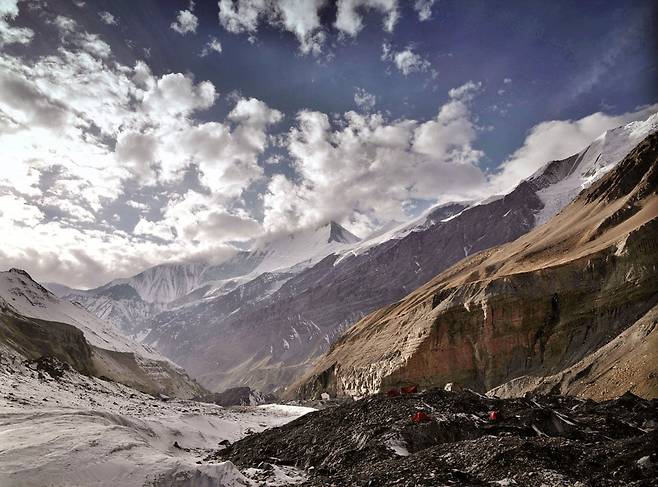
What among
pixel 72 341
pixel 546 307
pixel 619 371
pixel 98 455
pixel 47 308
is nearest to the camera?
pixel 98 455

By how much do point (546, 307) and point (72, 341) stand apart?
91.1m

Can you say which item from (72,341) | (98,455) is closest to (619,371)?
(98,455)

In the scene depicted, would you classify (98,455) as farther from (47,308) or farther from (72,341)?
(47,308)

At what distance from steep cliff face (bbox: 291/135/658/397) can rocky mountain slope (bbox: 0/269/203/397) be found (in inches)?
2081

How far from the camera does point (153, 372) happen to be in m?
139

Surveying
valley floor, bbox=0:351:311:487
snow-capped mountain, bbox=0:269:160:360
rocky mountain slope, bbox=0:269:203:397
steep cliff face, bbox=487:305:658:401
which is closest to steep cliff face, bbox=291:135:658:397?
steep cliff face, bbox=487:305:658:401

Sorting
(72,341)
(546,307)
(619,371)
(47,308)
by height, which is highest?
(47,308)

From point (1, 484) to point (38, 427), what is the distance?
572cm

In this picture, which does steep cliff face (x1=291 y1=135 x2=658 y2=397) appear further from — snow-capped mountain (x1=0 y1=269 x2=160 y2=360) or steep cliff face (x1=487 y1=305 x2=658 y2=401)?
snow-capped mountain (x1=0 y1=269 x2=160 y2=360)

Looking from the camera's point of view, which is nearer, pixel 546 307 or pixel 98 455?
pixel 98 455

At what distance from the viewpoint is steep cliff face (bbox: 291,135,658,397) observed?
39.4 metres

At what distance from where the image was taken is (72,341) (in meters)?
91.1

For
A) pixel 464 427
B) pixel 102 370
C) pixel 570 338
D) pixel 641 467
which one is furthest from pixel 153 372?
pixel 641 467

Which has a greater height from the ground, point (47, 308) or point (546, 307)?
point (47, 308)
